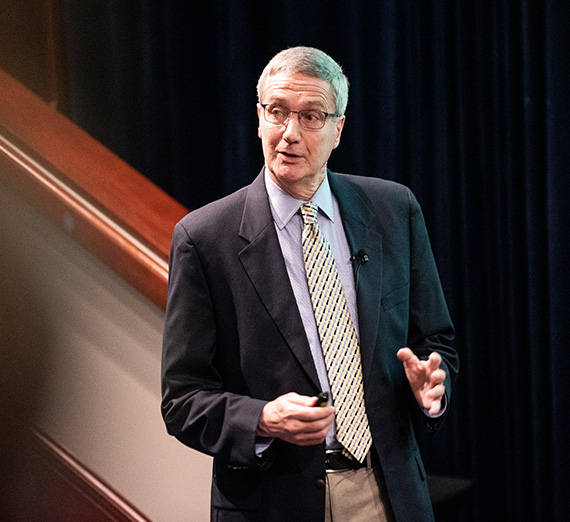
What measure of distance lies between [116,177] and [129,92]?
5.54 feet

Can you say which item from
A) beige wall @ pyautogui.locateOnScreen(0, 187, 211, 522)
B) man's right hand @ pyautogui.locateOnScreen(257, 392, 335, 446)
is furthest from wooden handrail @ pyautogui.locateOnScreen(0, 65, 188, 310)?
man's right hand @ pyautogui.locateOnScreen(257, 392, 335, 446)

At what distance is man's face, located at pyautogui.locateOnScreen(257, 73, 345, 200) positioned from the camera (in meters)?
1.52

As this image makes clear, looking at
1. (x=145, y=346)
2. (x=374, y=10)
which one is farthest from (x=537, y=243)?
(x=145, y=346)

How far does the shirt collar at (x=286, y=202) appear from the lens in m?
1.56

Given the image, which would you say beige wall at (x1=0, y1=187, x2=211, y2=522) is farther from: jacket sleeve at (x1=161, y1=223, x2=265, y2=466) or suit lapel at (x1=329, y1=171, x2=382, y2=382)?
suit lapel at (x1=329, y1=171, x2=382, y2=382)

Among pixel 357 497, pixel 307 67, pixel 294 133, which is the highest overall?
pixel 307 67

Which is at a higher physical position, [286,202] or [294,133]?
[294,133]

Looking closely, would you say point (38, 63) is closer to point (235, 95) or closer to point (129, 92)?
point (129, 92)

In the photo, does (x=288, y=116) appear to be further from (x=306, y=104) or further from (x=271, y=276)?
(x=271, y=276)

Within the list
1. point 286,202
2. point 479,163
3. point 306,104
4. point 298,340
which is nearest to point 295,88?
point 306,104

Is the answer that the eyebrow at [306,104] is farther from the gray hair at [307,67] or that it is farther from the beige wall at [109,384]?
the beige wall at [109,384]

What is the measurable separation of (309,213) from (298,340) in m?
0.27

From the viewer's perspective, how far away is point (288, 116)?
5.03 feet

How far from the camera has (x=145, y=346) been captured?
1.89 m
